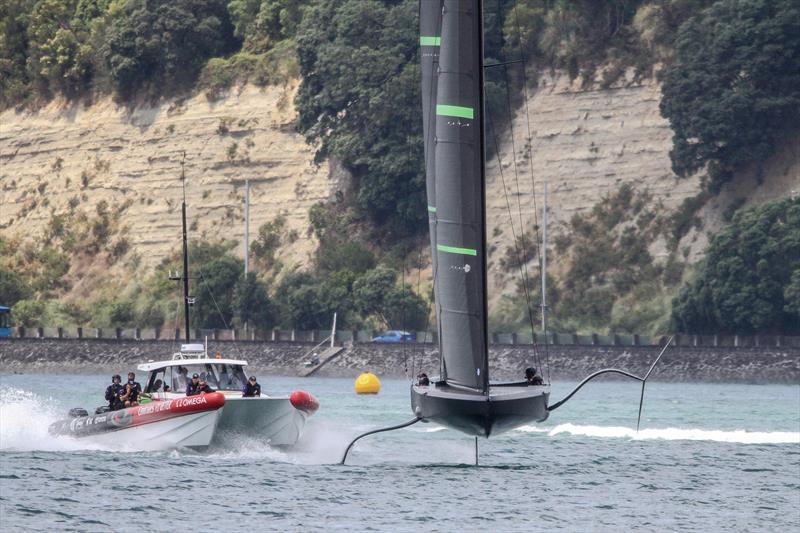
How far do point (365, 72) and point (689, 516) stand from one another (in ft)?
304

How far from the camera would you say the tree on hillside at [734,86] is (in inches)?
4557

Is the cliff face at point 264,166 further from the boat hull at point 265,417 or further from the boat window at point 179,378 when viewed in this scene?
the boat hull at point 265,417

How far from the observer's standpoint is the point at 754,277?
107 m

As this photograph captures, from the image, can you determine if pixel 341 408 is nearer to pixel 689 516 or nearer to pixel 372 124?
pixel 689 516

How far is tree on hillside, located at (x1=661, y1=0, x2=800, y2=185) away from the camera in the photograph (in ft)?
380

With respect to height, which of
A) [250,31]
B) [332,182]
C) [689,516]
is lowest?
[689,516]

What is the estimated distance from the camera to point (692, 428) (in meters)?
65.4

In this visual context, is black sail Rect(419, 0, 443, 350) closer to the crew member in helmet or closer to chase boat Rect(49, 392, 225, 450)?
the crew member in helmet

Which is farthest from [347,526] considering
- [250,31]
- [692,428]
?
[250,31]

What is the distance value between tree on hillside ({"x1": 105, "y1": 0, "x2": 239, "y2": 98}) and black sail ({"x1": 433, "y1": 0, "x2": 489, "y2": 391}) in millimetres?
106403

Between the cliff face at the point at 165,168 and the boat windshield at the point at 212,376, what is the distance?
80.5 metres

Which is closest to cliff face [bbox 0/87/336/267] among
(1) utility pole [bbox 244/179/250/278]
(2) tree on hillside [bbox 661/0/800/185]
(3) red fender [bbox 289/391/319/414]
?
(1) utility pole [bbox 244/179/250/278]

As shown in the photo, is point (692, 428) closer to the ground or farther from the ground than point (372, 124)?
closer to the ground

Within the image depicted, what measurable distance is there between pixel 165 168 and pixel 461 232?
103462 mm
